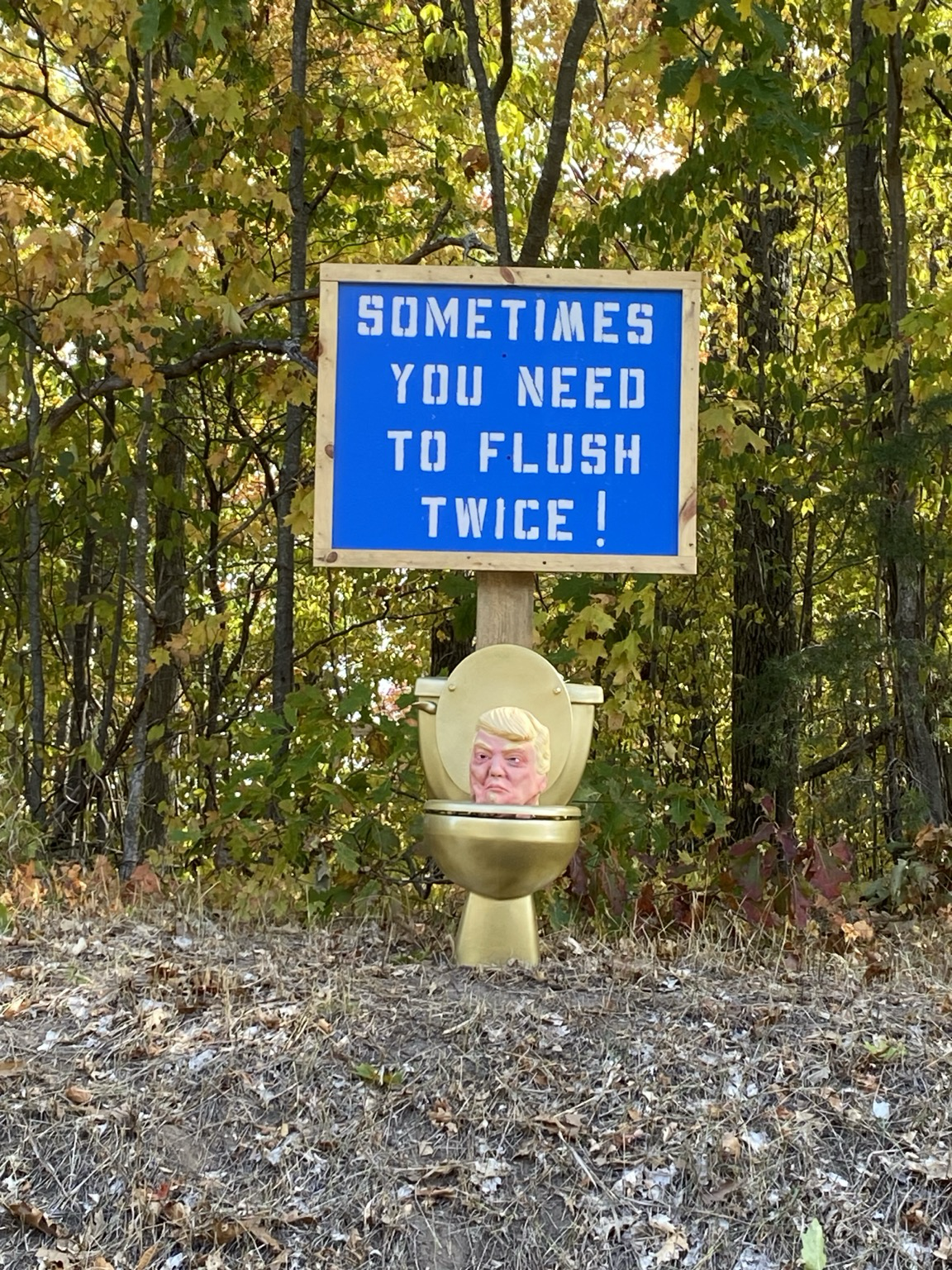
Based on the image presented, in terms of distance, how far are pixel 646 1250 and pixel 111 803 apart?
504 centimetres

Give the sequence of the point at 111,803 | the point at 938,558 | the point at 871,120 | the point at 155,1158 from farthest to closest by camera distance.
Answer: the point at 111,803 < the point at 871,120 < the point at 938,558 < the point at 155,1158

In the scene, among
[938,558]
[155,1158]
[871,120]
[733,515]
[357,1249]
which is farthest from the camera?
[733,515]

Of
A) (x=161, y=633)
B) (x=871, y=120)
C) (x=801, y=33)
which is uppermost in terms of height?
(x=801, y=33)

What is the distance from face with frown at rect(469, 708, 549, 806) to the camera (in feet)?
12.5

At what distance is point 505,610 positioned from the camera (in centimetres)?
416

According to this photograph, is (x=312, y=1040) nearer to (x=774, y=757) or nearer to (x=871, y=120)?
(x=774, y=757)

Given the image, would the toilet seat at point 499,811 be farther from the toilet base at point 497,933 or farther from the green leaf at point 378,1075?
the green leaf at point 378,1075

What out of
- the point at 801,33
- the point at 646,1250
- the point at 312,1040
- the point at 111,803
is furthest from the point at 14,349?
the point at 801,33

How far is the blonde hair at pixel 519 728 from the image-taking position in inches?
152

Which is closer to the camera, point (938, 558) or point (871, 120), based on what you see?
point (938, 558)

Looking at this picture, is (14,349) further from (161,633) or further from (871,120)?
(871,120)

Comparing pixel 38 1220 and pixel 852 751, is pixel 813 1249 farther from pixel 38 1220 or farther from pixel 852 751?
pixel 852 751

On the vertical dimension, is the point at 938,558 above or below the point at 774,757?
above

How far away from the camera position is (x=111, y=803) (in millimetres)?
7117
